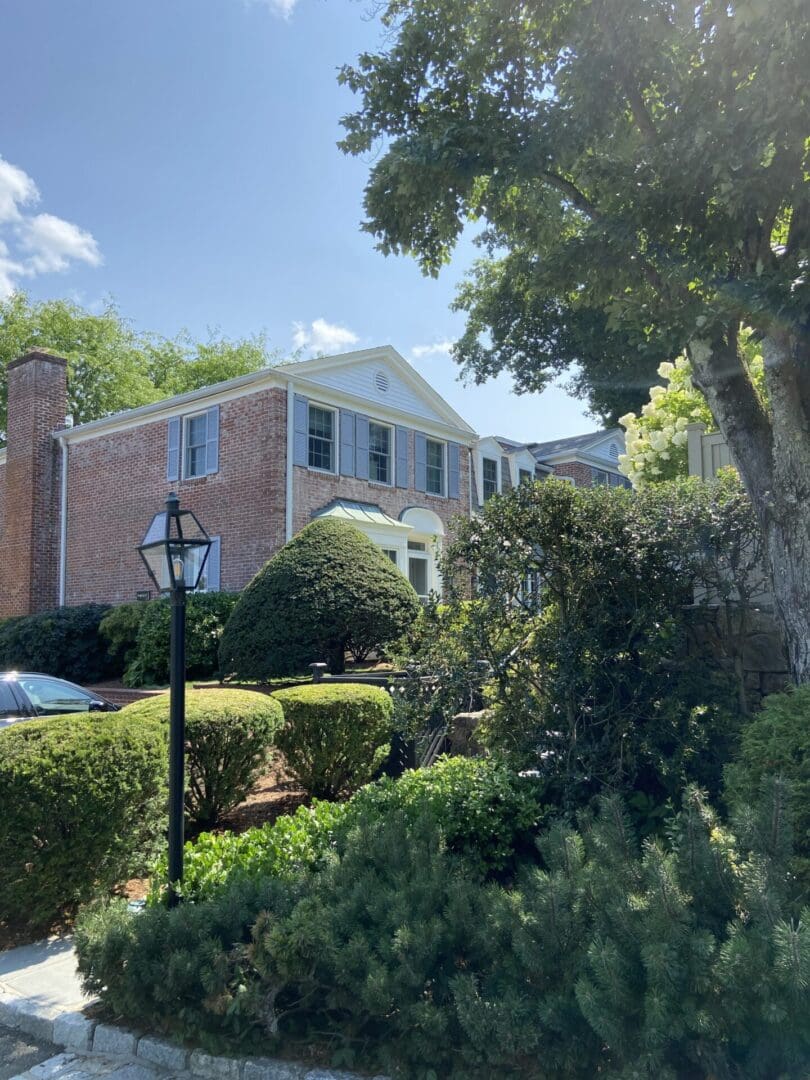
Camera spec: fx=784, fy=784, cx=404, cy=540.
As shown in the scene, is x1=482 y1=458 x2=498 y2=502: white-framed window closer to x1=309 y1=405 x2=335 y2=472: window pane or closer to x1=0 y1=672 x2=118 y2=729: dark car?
x1=309 y1=405 x2=335 y2=472: window pane

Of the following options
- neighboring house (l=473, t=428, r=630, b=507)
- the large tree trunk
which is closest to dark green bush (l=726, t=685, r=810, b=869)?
the large tree trunk

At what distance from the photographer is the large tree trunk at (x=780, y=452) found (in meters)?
4.66

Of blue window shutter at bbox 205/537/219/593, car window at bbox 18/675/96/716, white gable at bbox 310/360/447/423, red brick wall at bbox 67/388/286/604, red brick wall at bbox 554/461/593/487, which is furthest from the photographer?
red brick wall at bbox 554/461/593/487

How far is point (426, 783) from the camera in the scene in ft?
16.1

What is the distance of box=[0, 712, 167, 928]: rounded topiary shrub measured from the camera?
4.41 m

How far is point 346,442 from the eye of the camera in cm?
1766

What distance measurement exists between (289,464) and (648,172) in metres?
11.6

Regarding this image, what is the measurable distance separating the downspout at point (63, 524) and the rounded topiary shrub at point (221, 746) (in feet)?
48.4

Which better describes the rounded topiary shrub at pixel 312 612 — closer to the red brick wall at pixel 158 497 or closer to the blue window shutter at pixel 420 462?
the red brick wall at pixel 158 497

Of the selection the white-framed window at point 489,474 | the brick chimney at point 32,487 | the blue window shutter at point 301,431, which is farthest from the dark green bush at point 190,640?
the white-framed window at point 489,474

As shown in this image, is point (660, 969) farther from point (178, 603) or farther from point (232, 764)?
point (232, 764)

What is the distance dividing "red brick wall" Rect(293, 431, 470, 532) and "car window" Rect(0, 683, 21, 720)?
25.9ft

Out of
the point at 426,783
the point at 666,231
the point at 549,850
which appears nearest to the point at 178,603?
the point at 426,783

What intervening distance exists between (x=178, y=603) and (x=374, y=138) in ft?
13.6
